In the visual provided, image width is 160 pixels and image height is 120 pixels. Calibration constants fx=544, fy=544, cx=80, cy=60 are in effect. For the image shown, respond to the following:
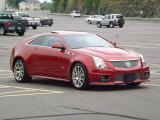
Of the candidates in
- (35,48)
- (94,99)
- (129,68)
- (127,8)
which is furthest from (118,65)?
(127,8)

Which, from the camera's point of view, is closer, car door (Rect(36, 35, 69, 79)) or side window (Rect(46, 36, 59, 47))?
car door (Rect(36, 35, 69, 79))

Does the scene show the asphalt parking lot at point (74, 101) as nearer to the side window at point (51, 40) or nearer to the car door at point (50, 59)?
the car door at point (50, 59)

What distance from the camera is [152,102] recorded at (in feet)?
34.7

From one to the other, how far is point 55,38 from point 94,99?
10.4ft

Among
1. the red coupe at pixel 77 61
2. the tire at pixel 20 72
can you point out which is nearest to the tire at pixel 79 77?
the red coupe at pixel 77 61

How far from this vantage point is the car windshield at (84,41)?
1344cm

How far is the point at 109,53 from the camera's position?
41.8ft

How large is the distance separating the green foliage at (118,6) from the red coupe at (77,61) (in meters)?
91.0

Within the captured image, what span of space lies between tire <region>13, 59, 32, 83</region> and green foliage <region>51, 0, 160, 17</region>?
90798mm

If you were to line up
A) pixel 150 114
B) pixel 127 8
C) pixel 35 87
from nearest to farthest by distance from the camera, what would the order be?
pixel 150 114 < pixel 35 87 < pixel 127 8

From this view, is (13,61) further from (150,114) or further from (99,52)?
(150,114)

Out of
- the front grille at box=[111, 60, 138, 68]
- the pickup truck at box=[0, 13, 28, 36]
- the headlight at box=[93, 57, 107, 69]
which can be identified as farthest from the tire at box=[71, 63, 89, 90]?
the pickup truck at box=[0, 13, 28, 36]

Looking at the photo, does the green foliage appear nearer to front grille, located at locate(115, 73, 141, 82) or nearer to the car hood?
the car hood

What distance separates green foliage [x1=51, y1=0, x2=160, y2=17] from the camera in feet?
345
